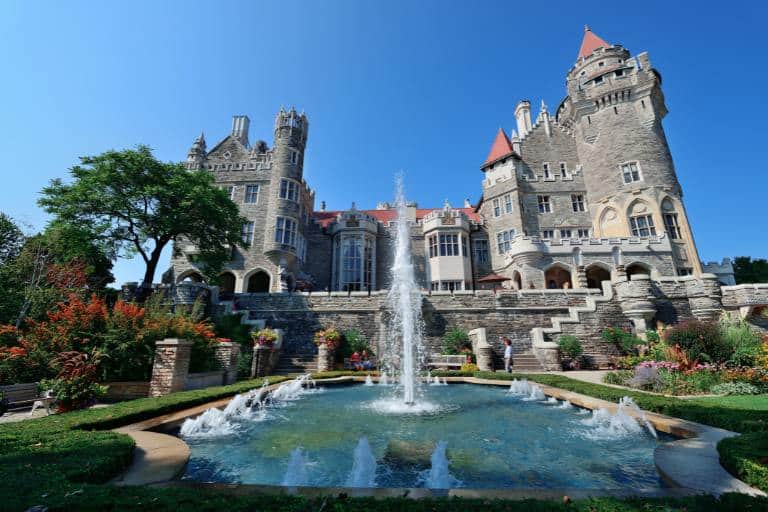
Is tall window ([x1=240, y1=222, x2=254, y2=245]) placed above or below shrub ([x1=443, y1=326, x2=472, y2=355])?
above

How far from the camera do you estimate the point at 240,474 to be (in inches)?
167

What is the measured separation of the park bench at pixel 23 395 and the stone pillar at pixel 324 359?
1076cm

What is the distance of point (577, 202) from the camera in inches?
1193

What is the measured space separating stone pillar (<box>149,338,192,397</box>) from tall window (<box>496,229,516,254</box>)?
2599cm

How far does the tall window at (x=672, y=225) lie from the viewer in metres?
26.0

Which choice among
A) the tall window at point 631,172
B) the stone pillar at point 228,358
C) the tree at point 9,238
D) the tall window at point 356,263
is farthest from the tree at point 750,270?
the tree at point 9,238

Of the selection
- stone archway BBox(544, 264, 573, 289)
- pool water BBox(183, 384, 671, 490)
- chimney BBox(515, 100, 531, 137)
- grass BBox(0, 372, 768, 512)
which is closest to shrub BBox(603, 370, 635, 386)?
pool water BBox(183, 384, 671, 490)

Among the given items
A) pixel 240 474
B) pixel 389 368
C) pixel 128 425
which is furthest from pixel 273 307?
pixel 240 474

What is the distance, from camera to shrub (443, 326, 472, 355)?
1941cm

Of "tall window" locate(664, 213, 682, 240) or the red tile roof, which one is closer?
"tall window" locate(664, 213, 682, 240)

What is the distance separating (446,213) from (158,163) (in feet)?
75.2

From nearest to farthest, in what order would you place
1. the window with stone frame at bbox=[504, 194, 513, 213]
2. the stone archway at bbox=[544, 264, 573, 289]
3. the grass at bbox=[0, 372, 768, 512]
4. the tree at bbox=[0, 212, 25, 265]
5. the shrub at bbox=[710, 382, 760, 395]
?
1. the grass at bbox=[0, 372, 768, 512]
2. the shrub at bbox=[710, 382, 760, 395]
3. the tree at bbox=[0, 212, 25, 265]
4. the stone archway at bbox=[544, 264, 573, 289]
5. the window with stone frame at bbox=[504, 194, 513, 213]

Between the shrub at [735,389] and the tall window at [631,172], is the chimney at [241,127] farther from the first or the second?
the shrub at [735,389]

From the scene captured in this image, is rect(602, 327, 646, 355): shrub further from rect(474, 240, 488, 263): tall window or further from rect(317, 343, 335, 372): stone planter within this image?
rect(317, 343, 335, 372): stone planter
